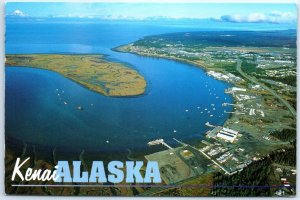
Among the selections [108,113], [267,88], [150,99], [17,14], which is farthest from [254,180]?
[17,14]

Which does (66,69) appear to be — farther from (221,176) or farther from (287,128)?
(287,128)

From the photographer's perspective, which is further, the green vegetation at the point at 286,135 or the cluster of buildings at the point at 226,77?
the cluster of buildings at the point at 226,77

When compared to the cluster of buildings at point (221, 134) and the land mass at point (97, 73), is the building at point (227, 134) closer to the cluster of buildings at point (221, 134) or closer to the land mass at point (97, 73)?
the cluster of buildings at point (221, 134)

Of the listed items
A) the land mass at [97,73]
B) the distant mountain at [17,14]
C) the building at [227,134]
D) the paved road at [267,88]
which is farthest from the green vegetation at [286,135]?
the distant mountain at [17,14]

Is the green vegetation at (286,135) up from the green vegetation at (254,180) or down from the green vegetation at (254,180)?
up

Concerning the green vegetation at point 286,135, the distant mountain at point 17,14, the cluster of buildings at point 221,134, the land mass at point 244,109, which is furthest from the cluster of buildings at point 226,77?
the distant mountain at point 17,14

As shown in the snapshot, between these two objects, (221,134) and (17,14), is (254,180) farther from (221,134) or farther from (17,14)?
(17,14)

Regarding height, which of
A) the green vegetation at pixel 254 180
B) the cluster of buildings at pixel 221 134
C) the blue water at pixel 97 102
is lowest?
the green vegetation at pixel 254 180

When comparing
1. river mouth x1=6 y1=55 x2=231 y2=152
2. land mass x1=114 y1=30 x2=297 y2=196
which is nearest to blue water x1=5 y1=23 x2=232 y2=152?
river mouth x1=6 y1=55 x2=231 y2=152
